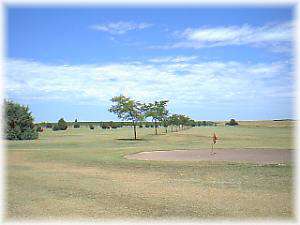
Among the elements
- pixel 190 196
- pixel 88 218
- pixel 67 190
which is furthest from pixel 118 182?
pixel 88 218

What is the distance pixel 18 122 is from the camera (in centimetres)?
4803

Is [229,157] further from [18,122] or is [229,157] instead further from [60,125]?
[60,125]

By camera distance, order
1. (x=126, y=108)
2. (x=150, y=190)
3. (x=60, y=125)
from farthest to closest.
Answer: (x=60, y=125)
(x=126, y=108)
(x=150, y=190)

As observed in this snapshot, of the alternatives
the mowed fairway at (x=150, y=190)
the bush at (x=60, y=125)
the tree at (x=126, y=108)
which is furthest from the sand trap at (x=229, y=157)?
the bush at (x=60, y=125)

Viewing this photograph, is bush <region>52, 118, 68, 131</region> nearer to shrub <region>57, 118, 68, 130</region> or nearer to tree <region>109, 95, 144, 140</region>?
shrub <region>57, 118, 68, 130</region>

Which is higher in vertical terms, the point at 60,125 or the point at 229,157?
the point at 60,125

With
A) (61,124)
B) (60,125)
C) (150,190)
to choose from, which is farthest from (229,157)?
(61,124)

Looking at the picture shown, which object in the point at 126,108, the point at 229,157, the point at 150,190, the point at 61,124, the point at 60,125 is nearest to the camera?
the point at 150,190

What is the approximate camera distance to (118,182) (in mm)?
12438

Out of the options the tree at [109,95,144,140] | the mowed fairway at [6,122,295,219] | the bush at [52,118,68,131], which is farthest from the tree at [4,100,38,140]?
the bush at [52,118,68,131]

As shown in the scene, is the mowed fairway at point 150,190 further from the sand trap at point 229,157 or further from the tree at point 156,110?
the tree at point 156,110

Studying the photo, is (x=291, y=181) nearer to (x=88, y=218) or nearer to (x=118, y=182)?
Result: (x=118, y=182)

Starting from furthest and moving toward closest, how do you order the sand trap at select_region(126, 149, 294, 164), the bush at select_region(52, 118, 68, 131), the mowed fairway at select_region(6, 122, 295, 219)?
the bush at select_region(52, 118, 68, 131) < the sand trap at select_region(126, 149, 294, 164) < the mowed fairway at select_region(6, 122, 295, 219)

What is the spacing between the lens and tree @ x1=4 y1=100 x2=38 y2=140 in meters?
47.2
